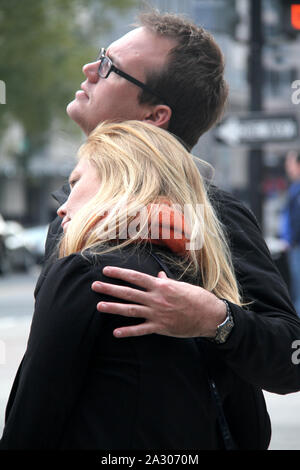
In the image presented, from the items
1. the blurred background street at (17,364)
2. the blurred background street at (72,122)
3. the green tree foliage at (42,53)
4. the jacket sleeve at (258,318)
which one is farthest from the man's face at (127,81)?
the green tree foliage at (42,53)

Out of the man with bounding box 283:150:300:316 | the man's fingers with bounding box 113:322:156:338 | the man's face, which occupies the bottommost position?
the man with bounding box 283:150:300:316

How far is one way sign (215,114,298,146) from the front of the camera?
8195 mm

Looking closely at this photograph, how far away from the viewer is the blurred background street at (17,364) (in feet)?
16.8

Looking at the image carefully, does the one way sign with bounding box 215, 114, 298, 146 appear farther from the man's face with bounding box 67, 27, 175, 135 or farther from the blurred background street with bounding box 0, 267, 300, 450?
the man's face with bounding box 67, 27, 175, 135

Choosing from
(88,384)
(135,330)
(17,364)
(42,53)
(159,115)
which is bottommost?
(17,364)

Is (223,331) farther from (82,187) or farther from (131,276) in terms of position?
(82,187)

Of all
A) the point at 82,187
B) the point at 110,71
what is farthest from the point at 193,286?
the point at 110,71

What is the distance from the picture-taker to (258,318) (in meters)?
1.94

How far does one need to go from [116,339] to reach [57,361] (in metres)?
0.12

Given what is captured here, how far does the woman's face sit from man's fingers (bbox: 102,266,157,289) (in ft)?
0.74

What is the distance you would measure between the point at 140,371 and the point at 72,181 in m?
0.50

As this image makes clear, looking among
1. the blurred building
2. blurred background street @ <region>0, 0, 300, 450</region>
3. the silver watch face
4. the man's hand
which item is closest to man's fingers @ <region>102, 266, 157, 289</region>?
the man's hand

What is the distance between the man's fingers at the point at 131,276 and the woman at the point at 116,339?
2 cm

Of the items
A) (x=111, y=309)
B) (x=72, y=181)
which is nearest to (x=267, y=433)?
(x=111, y=309)
